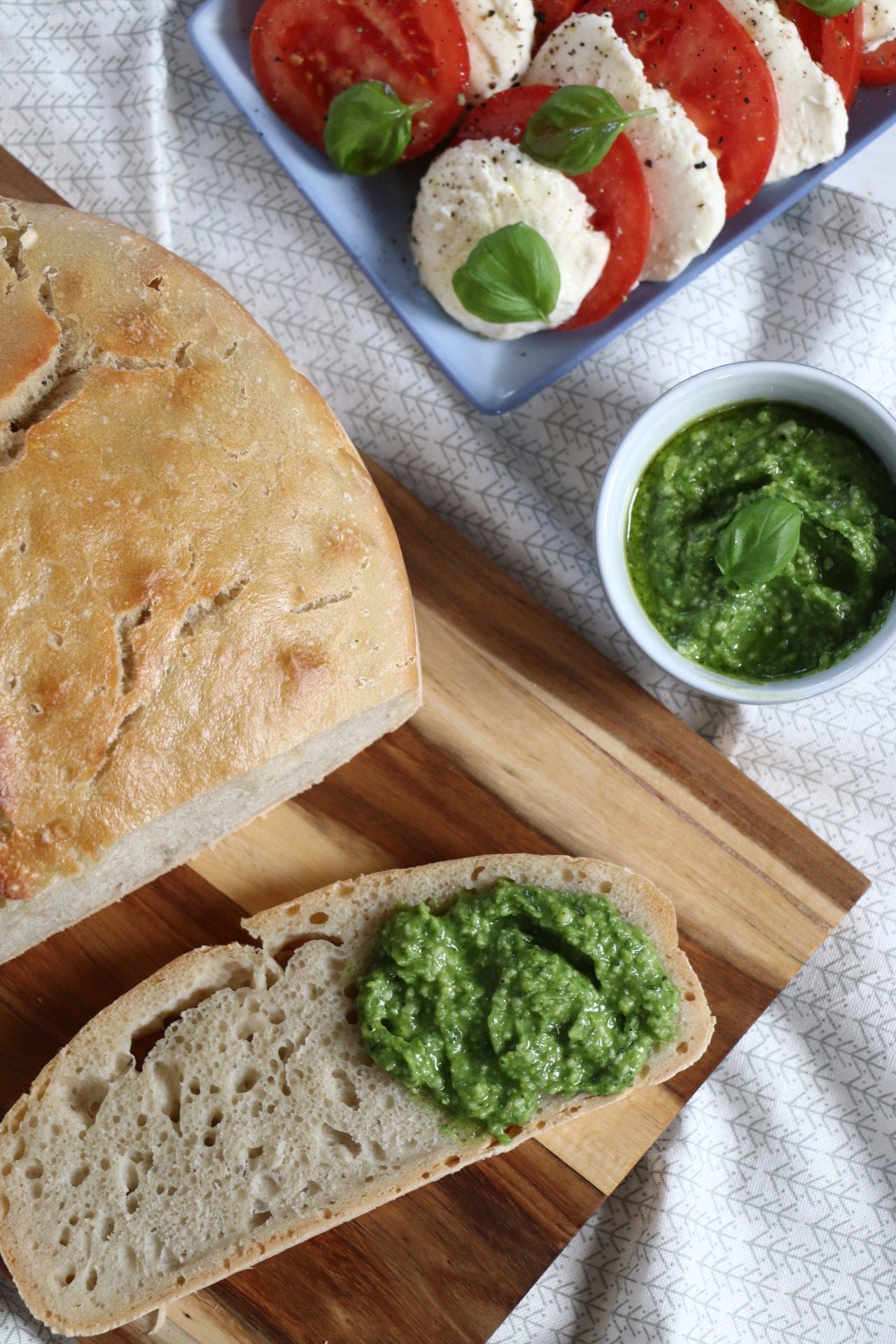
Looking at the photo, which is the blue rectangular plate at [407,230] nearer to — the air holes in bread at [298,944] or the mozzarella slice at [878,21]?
the mozzarella slice at [878,21]

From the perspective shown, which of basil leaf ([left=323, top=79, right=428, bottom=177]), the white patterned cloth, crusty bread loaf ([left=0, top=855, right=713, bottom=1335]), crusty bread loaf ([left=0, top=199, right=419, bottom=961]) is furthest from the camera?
the white patterned cloth

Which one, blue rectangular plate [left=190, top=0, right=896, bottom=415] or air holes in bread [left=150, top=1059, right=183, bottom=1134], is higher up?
blue rectangular plate [left=190, top=0, right=896, bottom=415]

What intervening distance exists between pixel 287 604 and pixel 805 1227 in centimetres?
247

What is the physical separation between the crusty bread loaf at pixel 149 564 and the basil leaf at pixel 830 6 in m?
1.63

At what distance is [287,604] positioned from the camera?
8.58 feet

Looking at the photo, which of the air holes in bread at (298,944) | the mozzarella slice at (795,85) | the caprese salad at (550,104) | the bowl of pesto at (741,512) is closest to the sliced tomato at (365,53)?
the caprese salad at (550,104)

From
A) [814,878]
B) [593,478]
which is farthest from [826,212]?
[814,878]

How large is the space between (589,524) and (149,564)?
1.39 meters

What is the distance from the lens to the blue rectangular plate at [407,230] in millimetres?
3057

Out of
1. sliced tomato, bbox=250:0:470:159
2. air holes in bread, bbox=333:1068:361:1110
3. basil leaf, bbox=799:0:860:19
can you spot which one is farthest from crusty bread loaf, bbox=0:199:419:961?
basil leaf, bbox=799:0:860:19

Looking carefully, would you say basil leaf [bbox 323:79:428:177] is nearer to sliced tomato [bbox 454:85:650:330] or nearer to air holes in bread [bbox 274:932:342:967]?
sliced tomato [bbox 454:85:650:330]

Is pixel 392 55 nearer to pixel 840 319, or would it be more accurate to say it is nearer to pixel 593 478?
pixel 593 478

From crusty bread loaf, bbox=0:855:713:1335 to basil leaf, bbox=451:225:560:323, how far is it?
1.44m

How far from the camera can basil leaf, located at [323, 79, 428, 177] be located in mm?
2801
